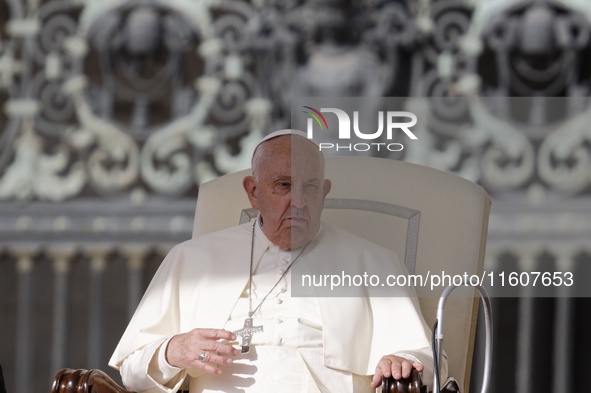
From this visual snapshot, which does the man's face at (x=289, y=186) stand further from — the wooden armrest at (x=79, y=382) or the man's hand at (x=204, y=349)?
the wooden armrest at (x=79, y=382)

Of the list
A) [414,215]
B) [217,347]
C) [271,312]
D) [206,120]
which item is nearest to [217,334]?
[217,347]

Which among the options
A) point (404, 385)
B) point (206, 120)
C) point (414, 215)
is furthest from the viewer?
point (206, 120)

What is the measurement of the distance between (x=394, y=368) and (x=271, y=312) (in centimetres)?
56

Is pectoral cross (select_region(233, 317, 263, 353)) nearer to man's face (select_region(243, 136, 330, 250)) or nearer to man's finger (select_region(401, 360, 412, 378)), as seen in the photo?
man's face (select_region(243, 136, 330, 250))

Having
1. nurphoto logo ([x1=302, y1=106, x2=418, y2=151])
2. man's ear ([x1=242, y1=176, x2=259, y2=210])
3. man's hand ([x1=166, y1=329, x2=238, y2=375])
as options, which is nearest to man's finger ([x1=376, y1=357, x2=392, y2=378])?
man's hand ([x1=166, y1=329, x2=238, y2=375])

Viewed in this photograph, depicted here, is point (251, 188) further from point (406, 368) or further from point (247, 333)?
point (406, 368)

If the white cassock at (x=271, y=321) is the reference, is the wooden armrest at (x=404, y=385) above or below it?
below

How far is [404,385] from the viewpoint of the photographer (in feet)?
7.50

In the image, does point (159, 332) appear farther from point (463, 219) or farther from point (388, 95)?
point (388, 95)

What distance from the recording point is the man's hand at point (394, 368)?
7.59 feet

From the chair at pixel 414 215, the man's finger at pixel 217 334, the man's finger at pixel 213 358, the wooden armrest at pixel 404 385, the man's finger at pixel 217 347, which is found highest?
the chair at pixel 414 215

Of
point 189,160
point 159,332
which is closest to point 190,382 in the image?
point 159,332

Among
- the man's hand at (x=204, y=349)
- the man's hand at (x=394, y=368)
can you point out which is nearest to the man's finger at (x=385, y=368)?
the man's hand at (x=394, y=368)

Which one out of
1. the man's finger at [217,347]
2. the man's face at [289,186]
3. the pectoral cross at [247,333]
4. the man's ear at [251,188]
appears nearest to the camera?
the man's finger at [217,347]
